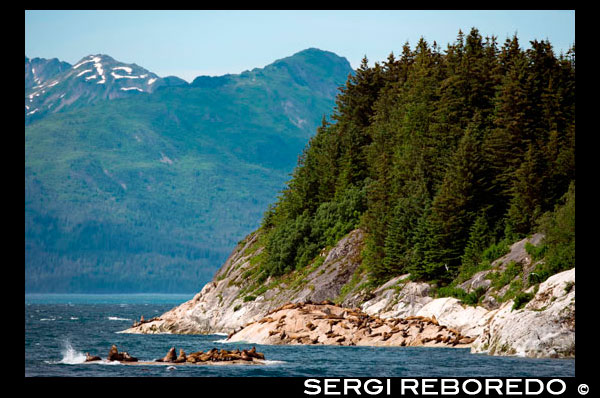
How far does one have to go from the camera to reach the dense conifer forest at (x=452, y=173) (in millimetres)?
79250

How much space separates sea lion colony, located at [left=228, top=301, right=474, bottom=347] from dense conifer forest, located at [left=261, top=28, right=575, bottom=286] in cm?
760

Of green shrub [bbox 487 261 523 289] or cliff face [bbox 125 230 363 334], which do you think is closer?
green shrub [bbox 487 261 523 289]

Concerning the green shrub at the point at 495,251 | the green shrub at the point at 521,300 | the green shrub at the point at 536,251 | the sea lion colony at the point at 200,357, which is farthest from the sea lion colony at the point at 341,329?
the sea lion colony at the point at 200,357

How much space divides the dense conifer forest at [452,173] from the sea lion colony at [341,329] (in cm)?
760

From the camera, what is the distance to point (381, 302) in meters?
82.9

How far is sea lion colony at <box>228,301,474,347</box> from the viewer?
69450 millimetres

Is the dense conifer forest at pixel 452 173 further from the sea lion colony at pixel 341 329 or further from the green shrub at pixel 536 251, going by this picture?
the sea lion colony at pixel 341 329

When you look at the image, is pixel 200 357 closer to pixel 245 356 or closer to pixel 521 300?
pixel 245 356

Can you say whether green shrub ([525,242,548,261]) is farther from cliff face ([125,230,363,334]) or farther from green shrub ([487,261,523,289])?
cliff face ([125,230,363,334])

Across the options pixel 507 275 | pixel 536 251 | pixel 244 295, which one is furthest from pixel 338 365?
pixel 244 295

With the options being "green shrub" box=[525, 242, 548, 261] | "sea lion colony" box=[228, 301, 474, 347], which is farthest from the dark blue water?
"green shrub" box=[525, 242, 548, 261]

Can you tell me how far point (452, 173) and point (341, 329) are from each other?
19.1 metres
